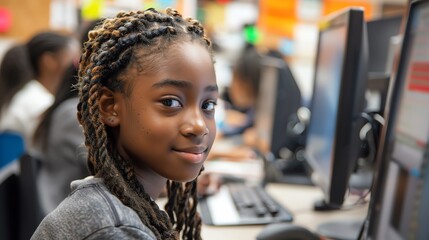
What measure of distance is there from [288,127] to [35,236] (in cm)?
158

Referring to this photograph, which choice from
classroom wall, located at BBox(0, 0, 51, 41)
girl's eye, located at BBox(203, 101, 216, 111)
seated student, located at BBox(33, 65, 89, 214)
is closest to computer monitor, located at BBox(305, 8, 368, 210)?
girl's eye, located at BBox(203, 101, 216, 111)

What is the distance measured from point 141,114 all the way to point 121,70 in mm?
73

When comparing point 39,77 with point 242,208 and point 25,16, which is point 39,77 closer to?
point 25,16

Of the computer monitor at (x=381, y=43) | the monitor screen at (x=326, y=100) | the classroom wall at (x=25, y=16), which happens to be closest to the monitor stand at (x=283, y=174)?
the monitor screen at (x=326, y=100)

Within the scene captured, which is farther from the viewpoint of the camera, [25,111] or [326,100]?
[25,111]

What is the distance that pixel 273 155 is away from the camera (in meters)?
2.09

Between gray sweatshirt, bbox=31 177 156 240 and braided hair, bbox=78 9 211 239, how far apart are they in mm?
37

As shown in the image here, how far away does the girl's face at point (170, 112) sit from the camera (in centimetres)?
68

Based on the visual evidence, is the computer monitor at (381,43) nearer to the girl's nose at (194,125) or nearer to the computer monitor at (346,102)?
the computer monitor at (346,102)

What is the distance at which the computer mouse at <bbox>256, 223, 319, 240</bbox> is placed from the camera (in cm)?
107

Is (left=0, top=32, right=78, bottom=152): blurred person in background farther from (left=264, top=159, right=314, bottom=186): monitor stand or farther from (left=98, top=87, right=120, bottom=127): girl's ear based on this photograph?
(left=98, top=87, right=120, bottom=127): girl's ear

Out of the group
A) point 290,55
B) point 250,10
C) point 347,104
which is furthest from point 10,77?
point 250,10

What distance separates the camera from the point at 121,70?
70cm

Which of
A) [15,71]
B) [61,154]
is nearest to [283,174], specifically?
[61,154]
